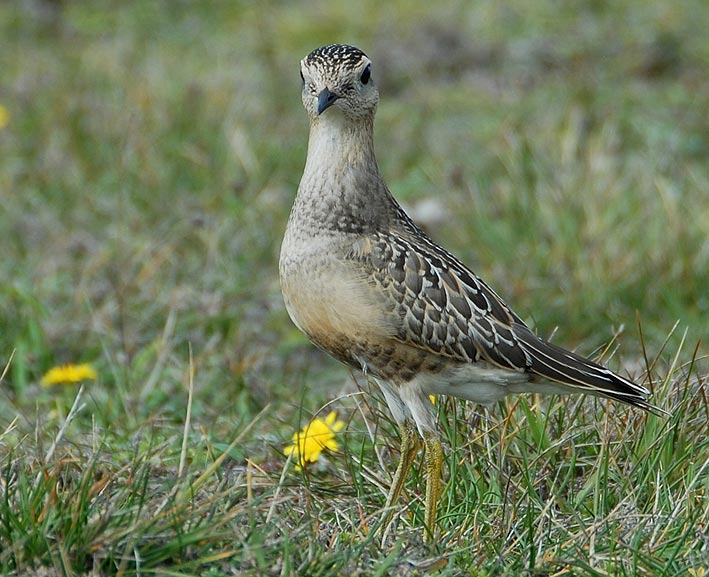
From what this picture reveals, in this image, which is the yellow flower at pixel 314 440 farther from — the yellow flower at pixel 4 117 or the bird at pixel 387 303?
the yellow flower at pixel 4 117

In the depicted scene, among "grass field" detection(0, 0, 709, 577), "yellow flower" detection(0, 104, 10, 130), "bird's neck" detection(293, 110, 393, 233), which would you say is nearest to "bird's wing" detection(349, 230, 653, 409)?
"bird's neck" detection(293, 110, 393, 233)

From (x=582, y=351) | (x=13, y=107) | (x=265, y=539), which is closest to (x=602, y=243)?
(x=582, y=351)

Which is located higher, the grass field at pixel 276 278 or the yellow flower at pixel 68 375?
the grass field at pixel 276 278

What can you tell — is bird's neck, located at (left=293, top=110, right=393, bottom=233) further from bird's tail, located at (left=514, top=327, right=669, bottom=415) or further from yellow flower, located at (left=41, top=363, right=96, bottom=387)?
yellow flower, located at (left=41, top=363, right=96, bottom=387)

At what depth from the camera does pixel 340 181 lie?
466 cm

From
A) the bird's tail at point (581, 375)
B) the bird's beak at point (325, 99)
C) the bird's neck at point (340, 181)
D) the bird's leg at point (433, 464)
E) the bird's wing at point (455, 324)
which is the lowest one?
the bird's leg at point (433, 464)

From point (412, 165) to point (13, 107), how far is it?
9.63 feet

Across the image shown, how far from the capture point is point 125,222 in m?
7.84

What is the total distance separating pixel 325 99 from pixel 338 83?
11 cm

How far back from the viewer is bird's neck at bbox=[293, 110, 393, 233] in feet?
15.2

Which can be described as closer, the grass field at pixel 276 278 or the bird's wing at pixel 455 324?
the grass field at pixel 276 278

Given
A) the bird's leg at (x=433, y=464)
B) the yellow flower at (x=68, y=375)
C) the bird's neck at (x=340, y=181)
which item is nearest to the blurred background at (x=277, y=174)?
the yellow flower at (x=68, y=375)

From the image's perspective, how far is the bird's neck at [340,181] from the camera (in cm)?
464

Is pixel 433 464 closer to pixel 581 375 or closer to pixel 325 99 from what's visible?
pixel 581 375
